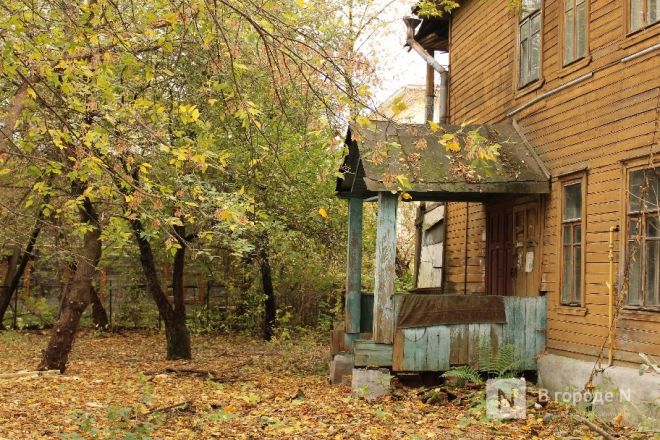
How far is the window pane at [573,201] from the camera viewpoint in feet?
35.0

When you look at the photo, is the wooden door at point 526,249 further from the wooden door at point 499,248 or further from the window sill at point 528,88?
the window sill at point 528,88

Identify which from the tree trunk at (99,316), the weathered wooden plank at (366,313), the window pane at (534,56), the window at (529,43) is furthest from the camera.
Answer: the tree trunk at (99,316)

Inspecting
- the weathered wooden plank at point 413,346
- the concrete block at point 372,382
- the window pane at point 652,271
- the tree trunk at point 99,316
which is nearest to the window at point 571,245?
the window pane at point 652,271

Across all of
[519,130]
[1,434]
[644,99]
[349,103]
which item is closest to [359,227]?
[519,130]

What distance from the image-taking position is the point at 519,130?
40.8ft

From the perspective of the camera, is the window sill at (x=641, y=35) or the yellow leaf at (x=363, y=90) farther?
the window sill at (x=641, y=35)

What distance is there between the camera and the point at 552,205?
37.0 feet

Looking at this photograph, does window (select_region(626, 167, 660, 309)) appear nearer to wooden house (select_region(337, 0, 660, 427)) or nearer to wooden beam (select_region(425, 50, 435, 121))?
wooden house (select_region(337, 0, 660, 427))

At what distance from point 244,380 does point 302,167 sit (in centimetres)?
524

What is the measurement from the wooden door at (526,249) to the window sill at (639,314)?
2.42 metres

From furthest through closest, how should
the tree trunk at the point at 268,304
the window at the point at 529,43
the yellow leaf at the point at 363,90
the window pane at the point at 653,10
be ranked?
the tree trunk at the point at 268,304, the window at the point at 529,43, the window pane at the point at 653,10, the yellow leaf at the point at 363,90

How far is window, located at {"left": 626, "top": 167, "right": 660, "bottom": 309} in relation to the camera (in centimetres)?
888

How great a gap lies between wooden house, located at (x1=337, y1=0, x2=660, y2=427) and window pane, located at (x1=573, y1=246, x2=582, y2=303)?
0.02 meters

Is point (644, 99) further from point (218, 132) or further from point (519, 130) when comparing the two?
point (218, 132)
